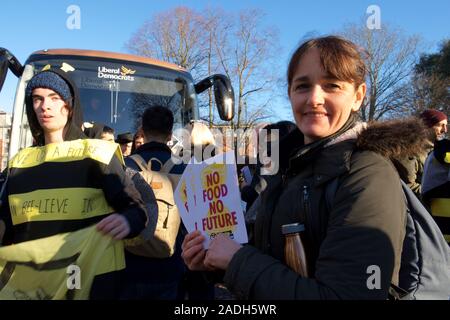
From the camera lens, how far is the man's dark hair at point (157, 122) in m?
3.44

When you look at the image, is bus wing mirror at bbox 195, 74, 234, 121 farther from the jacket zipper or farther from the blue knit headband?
the jacket zipper

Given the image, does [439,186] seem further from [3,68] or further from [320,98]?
[3,68]

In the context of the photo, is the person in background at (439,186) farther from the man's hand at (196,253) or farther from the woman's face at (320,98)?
the man's hand at (196,253)

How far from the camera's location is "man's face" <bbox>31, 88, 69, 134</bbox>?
7.52 feet

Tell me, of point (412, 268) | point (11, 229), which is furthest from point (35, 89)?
point (412, 268)

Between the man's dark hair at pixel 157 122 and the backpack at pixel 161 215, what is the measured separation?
0.27 metres

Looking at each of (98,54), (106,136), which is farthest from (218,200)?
(98,54)

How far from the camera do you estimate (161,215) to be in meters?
3.06

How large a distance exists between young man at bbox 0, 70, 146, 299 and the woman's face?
46.8 inches

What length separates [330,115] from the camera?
1454mm

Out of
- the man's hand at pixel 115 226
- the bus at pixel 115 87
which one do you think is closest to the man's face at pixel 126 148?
the bus at pixel 115 87
